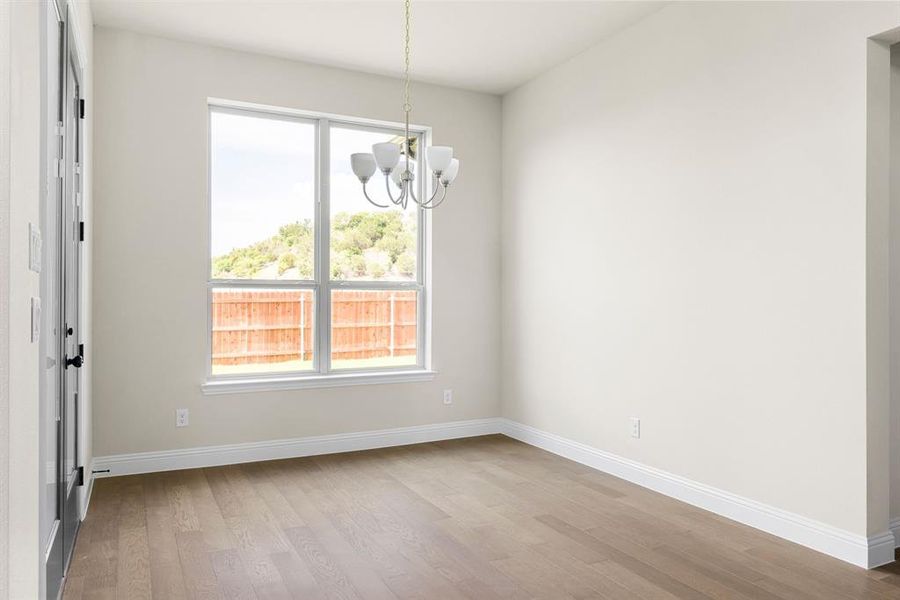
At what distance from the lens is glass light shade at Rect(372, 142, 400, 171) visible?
3.02 metres

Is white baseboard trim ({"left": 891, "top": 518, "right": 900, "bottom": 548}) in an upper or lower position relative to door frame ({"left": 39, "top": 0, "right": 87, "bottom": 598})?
lower

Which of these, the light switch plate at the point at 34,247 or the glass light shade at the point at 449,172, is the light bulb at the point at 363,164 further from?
the light switch plate at the point at 34,247

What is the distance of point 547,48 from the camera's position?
445 centimetres

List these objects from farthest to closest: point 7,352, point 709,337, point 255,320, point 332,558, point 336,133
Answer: point 336,133
point 255,320
point 709,337
point 332,558
point 7,352

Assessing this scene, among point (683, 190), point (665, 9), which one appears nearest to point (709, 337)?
point (683, 190)

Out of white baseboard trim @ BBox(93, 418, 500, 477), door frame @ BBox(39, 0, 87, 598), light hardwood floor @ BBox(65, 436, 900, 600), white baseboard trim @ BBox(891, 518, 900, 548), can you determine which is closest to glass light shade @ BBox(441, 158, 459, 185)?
door frame @ BBox(39, 0, 87, 598)

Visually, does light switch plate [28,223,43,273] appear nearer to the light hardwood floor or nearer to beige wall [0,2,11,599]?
beige wall [0,2,11,599]

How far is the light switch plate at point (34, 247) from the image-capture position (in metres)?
1.52

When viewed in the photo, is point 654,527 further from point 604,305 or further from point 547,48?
point 547,48

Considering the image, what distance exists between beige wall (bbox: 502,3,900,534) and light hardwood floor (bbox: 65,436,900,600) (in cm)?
40

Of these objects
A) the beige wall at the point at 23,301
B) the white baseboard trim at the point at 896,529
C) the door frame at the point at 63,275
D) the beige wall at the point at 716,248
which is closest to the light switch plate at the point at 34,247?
the beige wall at the point at 23,301

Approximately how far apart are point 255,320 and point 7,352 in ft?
11.2

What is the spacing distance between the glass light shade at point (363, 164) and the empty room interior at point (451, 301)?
11 mm

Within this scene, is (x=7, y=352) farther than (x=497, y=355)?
No
